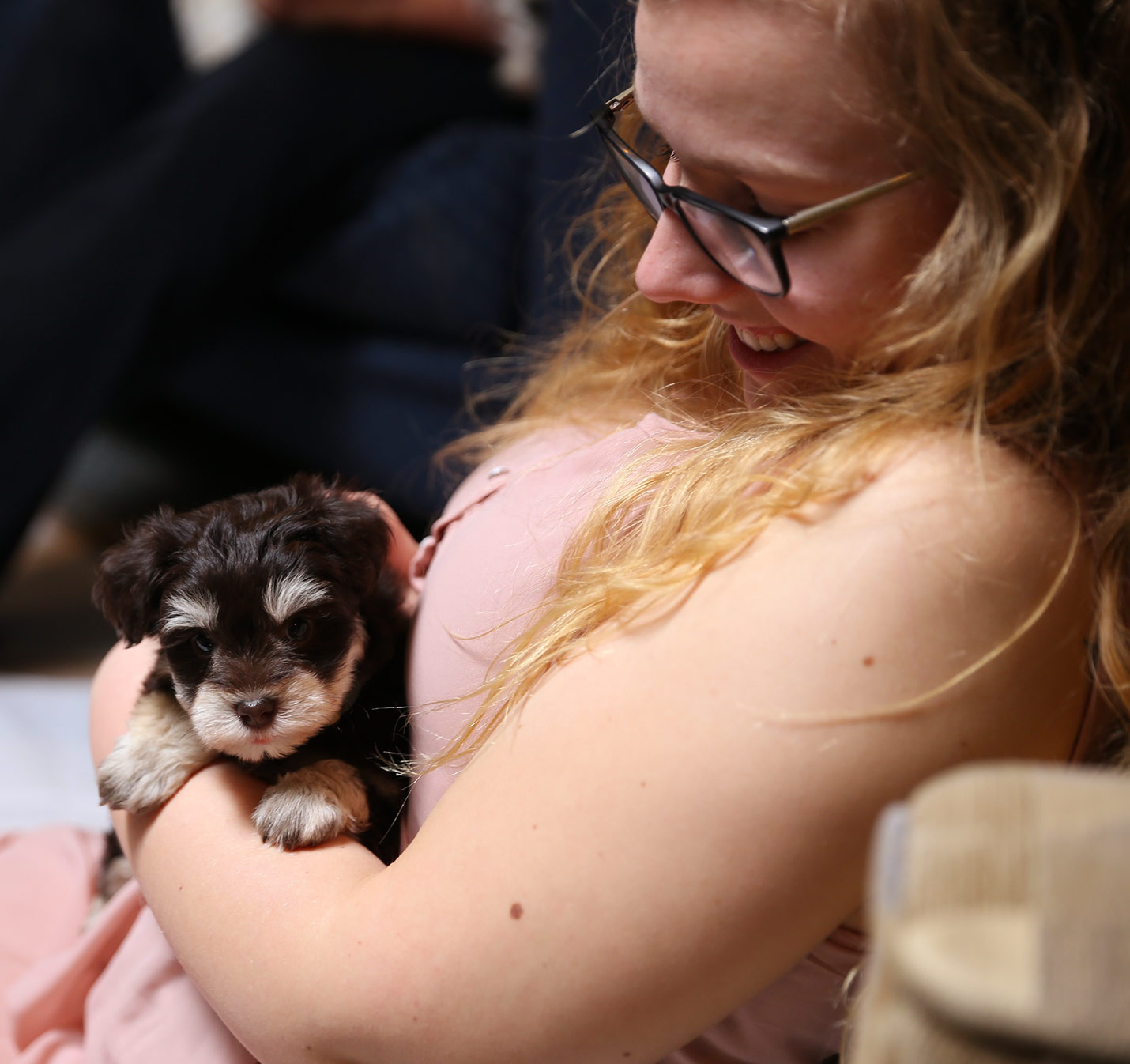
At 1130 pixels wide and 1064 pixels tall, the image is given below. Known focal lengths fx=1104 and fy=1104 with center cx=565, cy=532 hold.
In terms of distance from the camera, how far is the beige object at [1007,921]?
42 cm

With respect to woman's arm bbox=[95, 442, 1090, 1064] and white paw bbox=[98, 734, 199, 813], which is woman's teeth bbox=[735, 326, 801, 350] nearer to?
woman's arm bbox=[95, 442, 1090, 1064]

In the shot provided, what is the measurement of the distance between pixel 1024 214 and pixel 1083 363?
123mm

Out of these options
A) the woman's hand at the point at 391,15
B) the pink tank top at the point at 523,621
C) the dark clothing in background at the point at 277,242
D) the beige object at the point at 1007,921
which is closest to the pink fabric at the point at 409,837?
the pink tank top at the point at 523,621

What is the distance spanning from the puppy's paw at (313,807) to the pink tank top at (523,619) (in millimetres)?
68

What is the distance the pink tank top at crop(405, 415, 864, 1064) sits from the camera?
0.83 meters

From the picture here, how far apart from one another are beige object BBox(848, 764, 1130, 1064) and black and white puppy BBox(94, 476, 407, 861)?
0.66 meters

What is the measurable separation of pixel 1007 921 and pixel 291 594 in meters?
0.80

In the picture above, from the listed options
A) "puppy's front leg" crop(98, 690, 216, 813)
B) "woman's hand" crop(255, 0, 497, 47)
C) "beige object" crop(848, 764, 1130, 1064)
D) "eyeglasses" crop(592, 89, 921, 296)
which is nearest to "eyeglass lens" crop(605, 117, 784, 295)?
"eyeglasses" crop(592, 89, 921, 296)

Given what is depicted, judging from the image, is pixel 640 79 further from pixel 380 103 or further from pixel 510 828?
pixel 380 103

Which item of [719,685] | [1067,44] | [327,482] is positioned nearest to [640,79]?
[1067,44]

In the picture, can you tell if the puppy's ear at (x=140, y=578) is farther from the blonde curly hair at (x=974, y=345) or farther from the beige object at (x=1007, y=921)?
the beige object at (x=1007, y=921)

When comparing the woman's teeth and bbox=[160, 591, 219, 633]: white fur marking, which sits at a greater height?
the woman's teeth

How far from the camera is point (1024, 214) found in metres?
0.74

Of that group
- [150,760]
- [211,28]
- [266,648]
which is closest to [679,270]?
[266,648]
